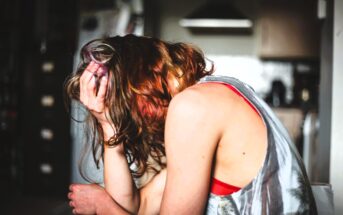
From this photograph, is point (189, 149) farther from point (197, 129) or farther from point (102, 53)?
point (102, 53)

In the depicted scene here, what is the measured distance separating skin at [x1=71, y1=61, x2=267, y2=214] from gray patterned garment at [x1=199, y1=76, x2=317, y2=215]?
2 cm

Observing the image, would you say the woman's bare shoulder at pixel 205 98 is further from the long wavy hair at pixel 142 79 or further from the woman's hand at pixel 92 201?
the woman's hand at pixel 92 201

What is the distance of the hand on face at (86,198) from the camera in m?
1.06

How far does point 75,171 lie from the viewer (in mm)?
3453

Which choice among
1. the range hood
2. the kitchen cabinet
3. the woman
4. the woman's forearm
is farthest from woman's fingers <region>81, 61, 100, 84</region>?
the kitchen cabinet

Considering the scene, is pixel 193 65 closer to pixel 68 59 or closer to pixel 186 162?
pixel 186 162

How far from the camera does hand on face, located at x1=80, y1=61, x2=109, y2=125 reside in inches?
40.3

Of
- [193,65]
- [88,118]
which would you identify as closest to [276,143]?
[193,65]

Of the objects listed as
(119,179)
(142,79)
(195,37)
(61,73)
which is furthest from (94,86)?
(195,37)

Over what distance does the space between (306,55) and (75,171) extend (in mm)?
2830

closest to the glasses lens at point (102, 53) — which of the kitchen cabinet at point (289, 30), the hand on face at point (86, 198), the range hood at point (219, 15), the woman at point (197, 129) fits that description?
the woman at point (197, 129)

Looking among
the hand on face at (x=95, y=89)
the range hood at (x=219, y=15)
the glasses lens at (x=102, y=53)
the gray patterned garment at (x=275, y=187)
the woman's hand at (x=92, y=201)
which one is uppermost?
the range hood at (x=219, y=15)

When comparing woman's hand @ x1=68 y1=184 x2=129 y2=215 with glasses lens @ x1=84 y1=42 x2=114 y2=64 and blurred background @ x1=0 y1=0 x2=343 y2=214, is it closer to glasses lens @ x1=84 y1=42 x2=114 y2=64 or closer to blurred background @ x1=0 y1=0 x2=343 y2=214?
glasses lens @ x1=84 y1=42 x2=114 y2=64

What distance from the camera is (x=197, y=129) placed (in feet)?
2.62
